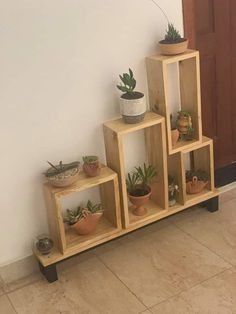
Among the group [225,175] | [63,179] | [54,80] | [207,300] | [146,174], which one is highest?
[54,80]

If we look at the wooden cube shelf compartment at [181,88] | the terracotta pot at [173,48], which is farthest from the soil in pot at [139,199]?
the terracotta pot at [173,48]

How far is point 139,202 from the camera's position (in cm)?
238

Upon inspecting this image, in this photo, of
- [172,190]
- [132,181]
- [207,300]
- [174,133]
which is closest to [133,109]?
[174,133]

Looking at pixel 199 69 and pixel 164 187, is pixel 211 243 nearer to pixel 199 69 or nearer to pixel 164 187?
pixel 164 187

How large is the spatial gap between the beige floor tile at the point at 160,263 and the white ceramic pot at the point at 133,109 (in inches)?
23.9

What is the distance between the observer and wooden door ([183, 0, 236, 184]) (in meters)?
2.46

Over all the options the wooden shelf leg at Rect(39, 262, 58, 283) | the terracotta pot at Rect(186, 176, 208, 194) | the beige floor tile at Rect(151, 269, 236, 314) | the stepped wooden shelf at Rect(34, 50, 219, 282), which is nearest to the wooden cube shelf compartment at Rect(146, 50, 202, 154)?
the stepped wooden shelf at Rect(34, 50, 219, 282)

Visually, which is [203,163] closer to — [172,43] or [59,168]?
[172,43]

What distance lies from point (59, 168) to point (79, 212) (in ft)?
0.77

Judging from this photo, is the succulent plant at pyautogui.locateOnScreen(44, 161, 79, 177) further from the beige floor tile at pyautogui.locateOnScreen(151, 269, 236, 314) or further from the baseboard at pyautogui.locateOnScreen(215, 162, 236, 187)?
the baseboard at pyautogui.locateOnScreen(215, 162, 236, 187)

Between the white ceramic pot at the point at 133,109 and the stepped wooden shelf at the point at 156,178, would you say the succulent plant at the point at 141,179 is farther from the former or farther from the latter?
the white ceramic pot at the point at 133,109

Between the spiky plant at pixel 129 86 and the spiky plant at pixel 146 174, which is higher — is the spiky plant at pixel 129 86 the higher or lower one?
the higher one

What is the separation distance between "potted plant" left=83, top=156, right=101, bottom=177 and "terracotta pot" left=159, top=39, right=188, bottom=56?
22.4 inches

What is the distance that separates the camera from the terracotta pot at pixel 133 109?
2.21 meters
